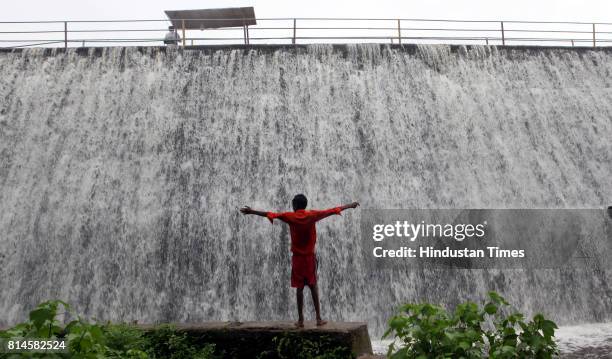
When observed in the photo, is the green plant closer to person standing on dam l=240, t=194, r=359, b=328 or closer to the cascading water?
person standing on dam l=240, t=194, r=359, b=328

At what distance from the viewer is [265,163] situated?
38.5 ft

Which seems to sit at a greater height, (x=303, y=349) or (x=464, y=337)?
(x=464, y=337)

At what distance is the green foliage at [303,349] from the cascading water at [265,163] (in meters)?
4.17

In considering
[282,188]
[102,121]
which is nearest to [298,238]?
[282,188]

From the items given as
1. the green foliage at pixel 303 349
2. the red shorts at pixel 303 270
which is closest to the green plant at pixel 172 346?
the green foliage at pixel 303 349

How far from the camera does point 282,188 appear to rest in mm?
11242

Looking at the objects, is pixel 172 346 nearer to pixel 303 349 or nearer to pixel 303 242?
pixel 303 349

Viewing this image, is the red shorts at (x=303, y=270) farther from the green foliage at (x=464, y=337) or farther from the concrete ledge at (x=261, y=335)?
the green foliage at (x=464, y=337)

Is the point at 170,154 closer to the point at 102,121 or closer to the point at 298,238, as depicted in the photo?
the point at 102,121

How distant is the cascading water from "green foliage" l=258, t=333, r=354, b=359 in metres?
4.17

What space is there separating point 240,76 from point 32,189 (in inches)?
222

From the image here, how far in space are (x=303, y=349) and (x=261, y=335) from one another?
0.49 meters

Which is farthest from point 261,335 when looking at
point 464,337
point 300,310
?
point 464,337

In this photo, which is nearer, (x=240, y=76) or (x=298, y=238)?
(x=298, y=238)
